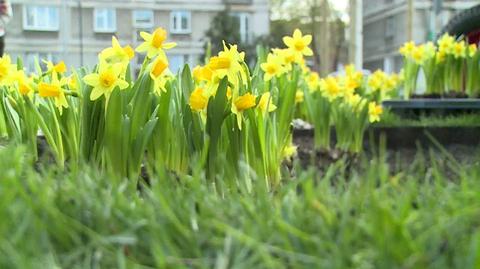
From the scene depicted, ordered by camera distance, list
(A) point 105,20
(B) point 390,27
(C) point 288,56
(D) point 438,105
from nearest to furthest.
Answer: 1. (C) point 288,56
2. (D) point 438,105
3. (A) point 105,20
4. (B) point 390,27

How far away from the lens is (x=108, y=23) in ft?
100

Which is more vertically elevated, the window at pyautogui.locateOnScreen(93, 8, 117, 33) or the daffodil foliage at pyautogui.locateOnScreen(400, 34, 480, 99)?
the window at pyautogui.locateOnScreen(93, 8, 117, 33)

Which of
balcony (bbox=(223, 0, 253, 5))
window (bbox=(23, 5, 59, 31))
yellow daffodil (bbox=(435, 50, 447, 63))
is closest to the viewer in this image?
yellow daffodil (bbox=(435, 50, 447, 63))

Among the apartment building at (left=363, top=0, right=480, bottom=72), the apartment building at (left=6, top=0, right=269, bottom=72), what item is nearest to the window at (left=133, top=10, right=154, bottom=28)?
the apartment building at (left=6, top=0, right=269, bottom=72)

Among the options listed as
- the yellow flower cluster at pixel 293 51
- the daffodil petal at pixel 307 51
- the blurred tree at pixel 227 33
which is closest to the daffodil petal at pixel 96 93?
the yellow flower cluster at pixel 293 51

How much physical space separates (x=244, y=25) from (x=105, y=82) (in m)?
29.8

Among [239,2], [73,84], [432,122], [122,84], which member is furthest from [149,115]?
[239,2]

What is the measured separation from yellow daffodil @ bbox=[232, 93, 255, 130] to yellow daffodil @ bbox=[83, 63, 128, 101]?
0.24 meters

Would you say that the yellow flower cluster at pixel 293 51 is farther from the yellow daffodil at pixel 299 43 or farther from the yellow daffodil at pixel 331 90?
the yellow daffodil at pixel 331 90

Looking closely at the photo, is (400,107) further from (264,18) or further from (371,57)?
(371,57)

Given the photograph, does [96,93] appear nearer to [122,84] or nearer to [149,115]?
[122,84]

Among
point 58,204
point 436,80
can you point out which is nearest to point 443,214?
point 58,204

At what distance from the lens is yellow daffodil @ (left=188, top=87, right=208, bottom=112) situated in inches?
59.4

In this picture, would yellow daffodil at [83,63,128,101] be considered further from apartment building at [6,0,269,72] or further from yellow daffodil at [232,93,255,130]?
apartment building at [6,0,269,72]
